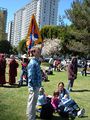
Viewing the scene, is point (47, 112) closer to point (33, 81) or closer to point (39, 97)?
point (39, 97)

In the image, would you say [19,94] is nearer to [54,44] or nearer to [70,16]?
[70,16]

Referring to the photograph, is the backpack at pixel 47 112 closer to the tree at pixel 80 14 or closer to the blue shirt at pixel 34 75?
the blue shirt at pixel 34 75

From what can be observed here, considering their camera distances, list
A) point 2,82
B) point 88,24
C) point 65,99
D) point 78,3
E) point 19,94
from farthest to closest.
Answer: point 78,3 < point 88,24 < point 2,82 < point 19,94 < point 65,99

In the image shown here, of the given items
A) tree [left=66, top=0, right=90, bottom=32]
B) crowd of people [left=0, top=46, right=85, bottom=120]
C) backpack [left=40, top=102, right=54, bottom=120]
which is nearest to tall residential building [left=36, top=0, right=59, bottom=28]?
tree [left=66, top=0, right=90, bottom=32]

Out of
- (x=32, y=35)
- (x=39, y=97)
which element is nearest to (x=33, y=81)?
(x=39, y=97)

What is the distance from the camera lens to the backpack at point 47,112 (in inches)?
432

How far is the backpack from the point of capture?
10970 millimetres

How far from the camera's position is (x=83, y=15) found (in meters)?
45.8

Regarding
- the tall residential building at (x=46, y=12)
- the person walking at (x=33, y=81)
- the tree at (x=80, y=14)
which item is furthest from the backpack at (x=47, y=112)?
the tall residential building at (x=46, y=12)

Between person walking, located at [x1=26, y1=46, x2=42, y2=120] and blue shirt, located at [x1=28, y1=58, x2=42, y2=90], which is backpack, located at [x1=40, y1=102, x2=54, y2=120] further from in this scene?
blue shirt, located at [x1=28, y1=58, x2=42, y2=90]

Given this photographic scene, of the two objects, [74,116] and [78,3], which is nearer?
[74,116]

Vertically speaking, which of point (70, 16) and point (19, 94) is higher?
point (70, 16)

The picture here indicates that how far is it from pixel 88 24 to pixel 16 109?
112 feet

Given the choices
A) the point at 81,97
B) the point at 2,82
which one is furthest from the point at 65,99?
the point at 2,82
